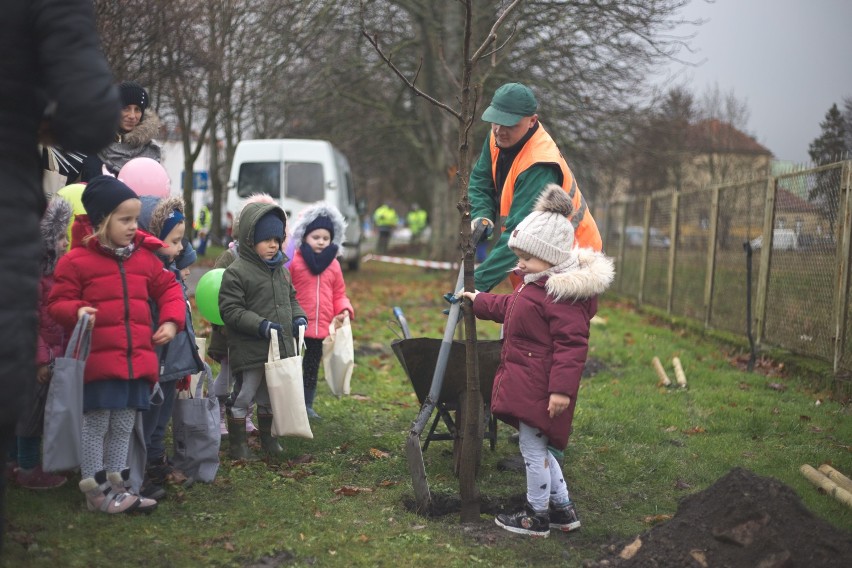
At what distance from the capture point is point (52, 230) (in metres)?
4.40

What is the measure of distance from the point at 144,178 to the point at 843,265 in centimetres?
583

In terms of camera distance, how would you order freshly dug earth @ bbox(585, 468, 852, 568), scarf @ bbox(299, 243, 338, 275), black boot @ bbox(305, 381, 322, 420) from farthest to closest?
black boot @ bbox(305, 381, 322, 420) → scarf @ bbox(299, 243, 338, 275) → freshly dug earth @ bbox(585, 468, 852, 568)

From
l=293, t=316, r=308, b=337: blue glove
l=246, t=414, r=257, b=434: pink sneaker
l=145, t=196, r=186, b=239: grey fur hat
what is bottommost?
l=246, t=414, r=257, b=434: pink sneaker

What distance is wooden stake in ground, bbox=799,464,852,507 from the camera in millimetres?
4727

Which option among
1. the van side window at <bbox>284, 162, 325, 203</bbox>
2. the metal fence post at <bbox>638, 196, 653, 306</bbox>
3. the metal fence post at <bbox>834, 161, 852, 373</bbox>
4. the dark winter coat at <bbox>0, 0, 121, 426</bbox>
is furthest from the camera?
the van side window at <bbox>284, 162, 325, 203</bbox>

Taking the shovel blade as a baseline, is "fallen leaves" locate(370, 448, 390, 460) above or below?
below

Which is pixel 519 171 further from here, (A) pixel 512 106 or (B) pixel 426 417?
(B) pixel 426 417

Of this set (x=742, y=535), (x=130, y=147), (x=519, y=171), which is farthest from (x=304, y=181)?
(x=742, y=535)

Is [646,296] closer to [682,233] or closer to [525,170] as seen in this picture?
[682,233]

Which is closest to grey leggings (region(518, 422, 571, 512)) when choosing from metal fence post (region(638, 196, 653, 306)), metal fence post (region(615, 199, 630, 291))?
metal fence post (region(638, 196, 653, 306))

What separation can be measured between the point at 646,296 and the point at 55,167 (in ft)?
39.5

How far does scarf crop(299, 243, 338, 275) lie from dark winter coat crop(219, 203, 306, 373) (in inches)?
33.7

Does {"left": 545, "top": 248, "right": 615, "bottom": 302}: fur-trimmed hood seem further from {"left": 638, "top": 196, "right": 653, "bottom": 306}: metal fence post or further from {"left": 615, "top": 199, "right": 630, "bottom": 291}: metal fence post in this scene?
{"left": 615, "top": 199, "right": 630, "bottom": 291}: metal fence post

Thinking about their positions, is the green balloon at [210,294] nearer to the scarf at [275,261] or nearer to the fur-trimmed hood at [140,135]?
the scarf at [275,261]
